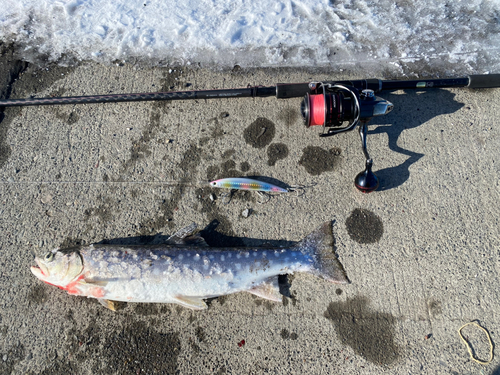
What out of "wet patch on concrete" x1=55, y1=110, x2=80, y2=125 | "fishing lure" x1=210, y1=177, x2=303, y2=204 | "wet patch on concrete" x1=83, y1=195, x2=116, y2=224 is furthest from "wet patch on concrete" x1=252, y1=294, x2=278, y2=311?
"wet patch on concrete" x1=55, y1=110, x2=80, y2=125

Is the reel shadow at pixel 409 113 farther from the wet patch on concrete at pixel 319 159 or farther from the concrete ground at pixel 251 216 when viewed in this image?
the wet patch on concrete at pixel 319 159

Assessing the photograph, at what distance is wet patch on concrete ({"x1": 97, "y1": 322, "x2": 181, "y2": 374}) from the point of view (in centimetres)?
282

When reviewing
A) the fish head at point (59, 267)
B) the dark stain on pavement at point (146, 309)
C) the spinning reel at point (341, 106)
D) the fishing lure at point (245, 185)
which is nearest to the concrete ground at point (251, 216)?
the dark stain on pavement at point (146, 309)

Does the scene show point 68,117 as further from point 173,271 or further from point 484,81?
point 484,81

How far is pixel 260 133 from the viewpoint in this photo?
11.7 feet

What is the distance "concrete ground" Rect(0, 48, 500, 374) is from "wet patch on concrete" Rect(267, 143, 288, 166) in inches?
0.7

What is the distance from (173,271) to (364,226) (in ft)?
6.99

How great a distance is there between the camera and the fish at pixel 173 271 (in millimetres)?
2791

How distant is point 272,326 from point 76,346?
201cm

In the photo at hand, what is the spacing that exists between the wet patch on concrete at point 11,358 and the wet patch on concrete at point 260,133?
3285mm

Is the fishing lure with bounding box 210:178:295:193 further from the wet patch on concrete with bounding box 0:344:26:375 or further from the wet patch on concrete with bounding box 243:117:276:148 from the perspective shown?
the wet patch on concrete with bounding box 0:344:26:375

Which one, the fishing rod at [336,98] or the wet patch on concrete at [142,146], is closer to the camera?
the fishing rod at [336,98]

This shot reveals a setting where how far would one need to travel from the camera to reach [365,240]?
3.15 metres

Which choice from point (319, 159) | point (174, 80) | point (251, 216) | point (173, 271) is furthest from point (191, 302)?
point (174, 80)
